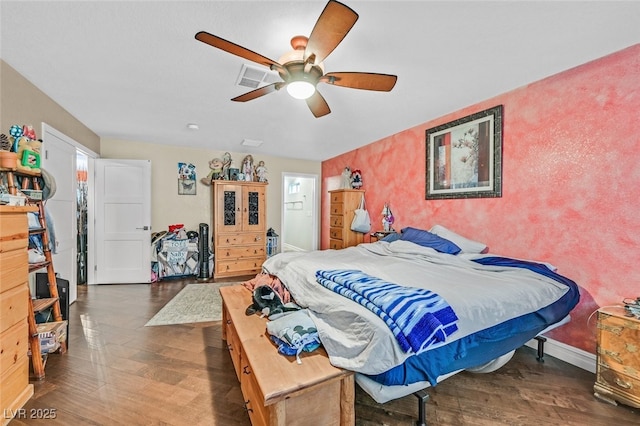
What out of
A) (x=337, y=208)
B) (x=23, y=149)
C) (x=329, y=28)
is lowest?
(x=337, y=208)

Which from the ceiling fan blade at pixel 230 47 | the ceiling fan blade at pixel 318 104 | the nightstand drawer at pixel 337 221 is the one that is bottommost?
the nightstand drawer at pixel 337 221

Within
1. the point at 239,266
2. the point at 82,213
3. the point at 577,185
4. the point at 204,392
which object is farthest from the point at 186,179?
the point at 577,185

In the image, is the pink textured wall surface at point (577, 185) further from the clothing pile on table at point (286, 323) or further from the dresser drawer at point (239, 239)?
the dresser drawer at point (239, 239)

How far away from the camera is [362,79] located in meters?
1.76

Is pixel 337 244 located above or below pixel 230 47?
below

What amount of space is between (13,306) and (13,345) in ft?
0.73

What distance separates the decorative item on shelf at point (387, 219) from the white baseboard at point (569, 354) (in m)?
2.03

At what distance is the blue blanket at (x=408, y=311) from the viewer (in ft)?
3.93

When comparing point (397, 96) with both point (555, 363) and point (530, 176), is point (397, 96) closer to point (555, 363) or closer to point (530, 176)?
point (530, 176)

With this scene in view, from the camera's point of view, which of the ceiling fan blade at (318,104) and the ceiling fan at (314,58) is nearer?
A: the ceiling fan at (314,58)

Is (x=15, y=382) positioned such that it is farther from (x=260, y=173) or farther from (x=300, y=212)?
(x=300, y=212)

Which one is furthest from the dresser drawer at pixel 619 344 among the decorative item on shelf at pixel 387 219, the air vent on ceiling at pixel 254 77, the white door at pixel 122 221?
the white door at pixel 122 221

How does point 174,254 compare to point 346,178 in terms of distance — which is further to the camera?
point 346,178

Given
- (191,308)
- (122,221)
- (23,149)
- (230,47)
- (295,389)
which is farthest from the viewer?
(122,221)
